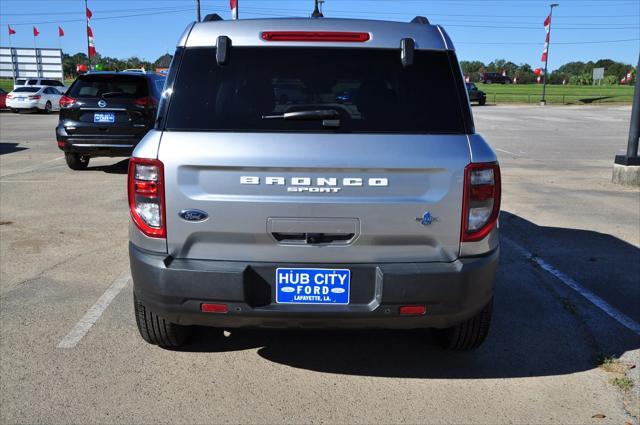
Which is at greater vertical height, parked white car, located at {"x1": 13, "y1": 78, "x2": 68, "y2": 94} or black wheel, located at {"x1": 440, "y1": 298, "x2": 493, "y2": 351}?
parked white car, located at {"x1": 13, "y1": 78, "x2": 68, "y2": 94}

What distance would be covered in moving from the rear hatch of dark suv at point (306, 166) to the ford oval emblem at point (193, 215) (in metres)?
Result: 0.02

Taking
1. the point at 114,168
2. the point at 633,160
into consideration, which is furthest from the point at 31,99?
the point at 633,160

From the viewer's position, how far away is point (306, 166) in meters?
3.00

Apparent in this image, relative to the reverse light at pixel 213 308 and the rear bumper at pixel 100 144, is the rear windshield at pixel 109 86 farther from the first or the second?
the reverse light at pixel 213 308

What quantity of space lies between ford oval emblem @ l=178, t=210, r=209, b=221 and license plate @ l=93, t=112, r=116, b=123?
8.09 m

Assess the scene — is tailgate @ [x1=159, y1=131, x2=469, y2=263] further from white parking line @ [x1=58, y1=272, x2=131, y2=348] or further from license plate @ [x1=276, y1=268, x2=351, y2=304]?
white parking line @ [x1=58, y1=272, x2=131, y2=348]

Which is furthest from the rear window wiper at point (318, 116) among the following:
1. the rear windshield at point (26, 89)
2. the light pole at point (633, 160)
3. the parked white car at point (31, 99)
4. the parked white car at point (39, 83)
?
the parked white car at point (39, 83)

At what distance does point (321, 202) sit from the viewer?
301cm

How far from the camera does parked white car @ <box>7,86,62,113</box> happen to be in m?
30.7

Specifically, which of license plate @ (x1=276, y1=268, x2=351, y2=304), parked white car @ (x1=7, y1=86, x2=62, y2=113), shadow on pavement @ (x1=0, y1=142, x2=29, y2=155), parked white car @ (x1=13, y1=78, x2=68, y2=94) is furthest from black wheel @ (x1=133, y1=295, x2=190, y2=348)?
parked white car @ (x1=13, y1=78, x2=68, y2=94)

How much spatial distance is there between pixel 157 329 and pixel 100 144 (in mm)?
7615

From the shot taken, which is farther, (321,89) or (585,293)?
(585,293)

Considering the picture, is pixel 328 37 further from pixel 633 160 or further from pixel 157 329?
pixel 633 160

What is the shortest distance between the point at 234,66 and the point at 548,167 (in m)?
11.4
